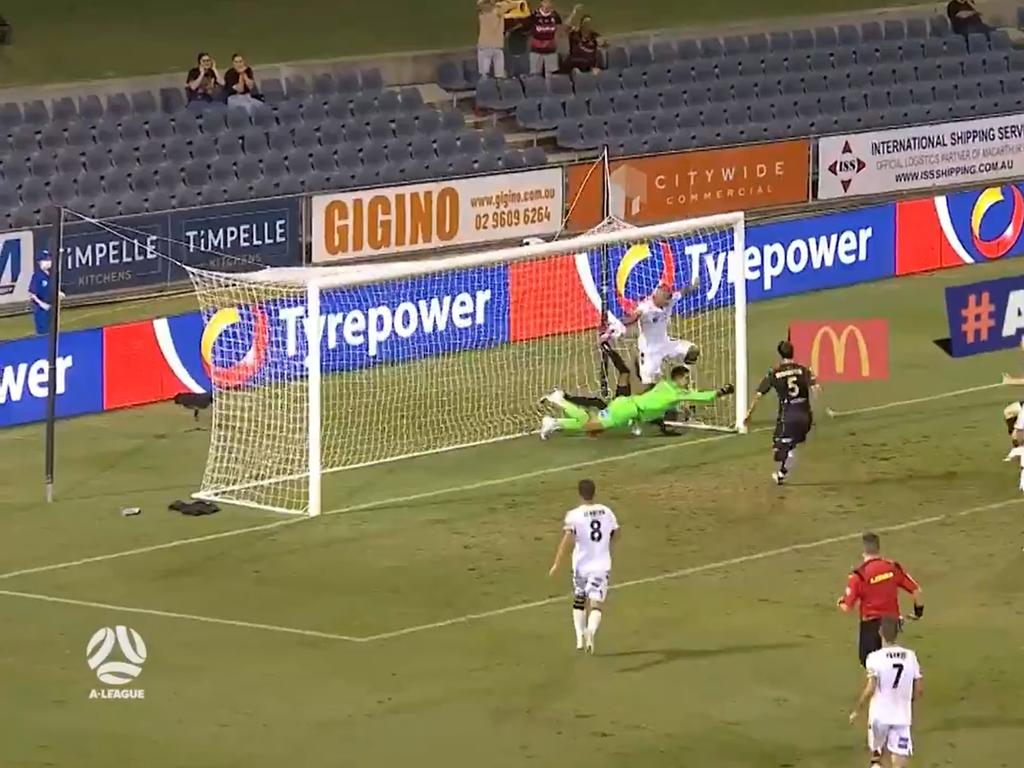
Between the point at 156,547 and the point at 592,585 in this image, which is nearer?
the point at 592,585

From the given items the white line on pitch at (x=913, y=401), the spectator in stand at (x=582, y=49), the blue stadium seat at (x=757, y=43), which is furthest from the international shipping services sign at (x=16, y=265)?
the blue stadium seat at (x=757, y=43)

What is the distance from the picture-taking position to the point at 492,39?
1714 inches

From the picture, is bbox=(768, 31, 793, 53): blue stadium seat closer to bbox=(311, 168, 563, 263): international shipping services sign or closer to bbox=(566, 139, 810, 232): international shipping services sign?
bbox=(566, 139, 810, 232): international shipping services sign

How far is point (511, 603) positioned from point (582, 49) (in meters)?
22.1

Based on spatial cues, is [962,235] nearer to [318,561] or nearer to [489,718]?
[318,561]

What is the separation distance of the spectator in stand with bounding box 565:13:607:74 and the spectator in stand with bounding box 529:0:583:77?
0.86ft

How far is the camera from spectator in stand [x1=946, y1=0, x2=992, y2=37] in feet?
164

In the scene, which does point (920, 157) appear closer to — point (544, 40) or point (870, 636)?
point (544, 40)

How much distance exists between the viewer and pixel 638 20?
4878 centimetres

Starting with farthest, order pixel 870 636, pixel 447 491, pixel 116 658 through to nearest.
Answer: pixel 447 491
pixel 116 658
pixel 870 636

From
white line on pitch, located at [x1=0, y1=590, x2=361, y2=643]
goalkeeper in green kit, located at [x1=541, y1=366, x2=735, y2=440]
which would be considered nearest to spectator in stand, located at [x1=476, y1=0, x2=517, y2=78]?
goalkeeper in green kit, located at [x1=541, y1=366, x2=735, y2=440]

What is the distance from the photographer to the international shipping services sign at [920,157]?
140ft

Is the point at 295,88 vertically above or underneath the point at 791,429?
above

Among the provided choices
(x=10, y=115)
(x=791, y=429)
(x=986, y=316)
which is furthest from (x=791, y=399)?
(x=10, y=115)
